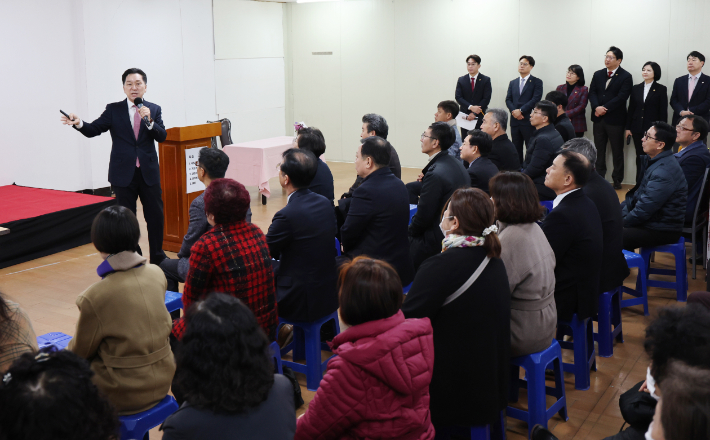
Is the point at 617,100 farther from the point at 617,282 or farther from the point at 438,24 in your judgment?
the point at 617,282

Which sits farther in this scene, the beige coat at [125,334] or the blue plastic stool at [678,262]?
the blue plastic stool at [678,262]

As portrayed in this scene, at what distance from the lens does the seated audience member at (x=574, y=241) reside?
10.7ft

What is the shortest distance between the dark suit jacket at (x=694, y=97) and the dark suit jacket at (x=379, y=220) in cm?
601

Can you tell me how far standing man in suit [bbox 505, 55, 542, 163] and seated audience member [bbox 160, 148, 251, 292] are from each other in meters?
6.09

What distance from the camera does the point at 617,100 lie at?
8.71 m

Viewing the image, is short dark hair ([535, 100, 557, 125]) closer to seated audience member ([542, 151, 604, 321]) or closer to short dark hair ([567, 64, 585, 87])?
seated audience member ([542, 151, 604, 321])

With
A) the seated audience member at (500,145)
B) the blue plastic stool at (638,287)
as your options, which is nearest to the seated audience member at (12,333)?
the blue plastic stool at (638,287)

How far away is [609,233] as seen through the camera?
146 inches

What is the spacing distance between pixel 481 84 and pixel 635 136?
228cm

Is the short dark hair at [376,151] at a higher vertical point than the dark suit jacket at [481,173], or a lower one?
higher

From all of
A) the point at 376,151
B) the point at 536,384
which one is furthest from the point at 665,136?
the point at 536,384

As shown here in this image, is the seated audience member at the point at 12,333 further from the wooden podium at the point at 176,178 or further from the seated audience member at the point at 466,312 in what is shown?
the wooden podium at the point at 176,178

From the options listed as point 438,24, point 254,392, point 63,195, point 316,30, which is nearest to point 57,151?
point 63,195

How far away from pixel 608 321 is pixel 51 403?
10.9 feet
